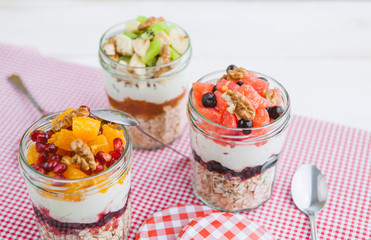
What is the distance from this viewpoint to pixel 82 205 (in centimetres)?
175

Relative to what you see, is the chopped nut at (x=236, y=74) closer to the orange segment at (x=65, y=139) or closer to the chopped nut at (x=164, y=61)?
the chopped nut at (x=164, y=61)

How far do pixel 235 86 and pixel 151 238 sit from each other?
0.72 meters

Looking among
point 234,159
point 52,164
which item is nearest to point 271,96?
point 234,159

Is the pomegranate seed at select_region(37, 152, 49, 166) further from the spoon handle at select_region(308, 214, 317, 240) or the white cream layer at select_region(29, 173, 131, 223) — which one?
the spoon handle at select_region(308, 214, 317, 240)

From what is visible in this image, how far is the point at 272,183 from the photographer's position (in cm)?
225

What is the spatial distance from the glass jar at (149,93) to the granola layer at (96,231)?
58 cm

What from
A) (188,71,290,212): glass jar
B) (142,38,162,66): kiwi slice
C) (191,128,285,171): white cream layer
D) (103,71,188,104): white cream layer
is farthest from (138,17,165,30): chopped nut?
(191,128,285,171): white cream layer

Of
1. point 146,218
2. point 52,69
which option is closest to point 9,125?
point 52,69

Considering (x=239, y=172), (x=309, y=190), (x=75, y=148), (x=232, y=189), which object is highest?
(x=75, y=148)

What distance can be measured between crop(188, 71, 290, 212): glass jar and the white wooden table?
93 centimetres

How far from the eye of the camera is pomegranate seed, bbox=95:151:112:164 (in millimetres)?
1736

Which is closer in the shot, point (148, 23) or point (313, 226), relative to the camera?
point (313, 226)

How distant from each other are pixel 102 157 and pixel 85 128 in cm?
13

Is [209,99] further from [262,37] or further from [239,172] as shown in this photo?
[262,37]
